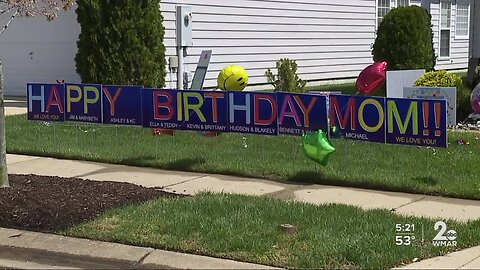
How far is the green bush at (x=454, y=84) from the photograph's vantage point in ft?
43.1

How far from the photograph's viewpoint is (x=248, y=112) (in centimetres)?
989

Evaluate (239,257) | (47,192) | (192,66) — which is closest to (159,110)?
(47,192)

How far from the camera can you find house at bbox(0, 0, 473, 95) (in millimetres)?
17438

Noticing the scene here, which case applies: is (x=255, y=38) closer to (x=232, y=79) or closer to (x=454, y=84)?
(x=454, y=84)

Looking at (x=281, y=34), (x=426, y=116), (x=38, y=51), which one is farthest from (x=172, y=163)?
(x=281, y=34)

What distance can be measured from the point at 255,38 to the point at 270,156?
10048 mm

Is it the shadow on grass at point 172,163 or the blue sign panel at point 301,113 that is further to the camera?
the shadow on grass at point 172,163

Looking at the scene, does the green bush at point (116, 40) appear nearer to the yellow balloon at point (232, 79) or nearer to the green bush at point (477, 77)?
the yellow balloon at point (232, 79)

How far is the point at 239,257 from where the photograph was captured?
20.1ft

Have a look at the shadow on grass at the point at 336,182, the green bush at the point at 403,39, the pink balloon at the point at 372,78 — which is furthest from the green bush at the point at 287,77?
the shadow on grass at the point at 336,182

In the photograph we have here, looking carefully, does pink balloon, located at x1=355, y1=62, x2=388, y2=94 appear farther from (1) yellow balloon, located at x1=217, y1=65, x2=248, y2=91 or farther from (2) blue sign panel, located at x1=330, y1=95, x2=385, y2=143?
(2) blue sign panel, located at x1=330, y1=95, x2=385, y2=143

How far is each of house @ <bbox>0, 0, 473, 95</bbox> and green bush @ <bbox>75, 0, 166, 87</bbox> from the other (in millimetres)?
1787

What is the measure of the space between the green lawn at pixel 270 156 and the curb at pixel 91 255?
10.2ft

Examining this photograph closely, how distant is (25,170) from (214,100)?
2.63 m
